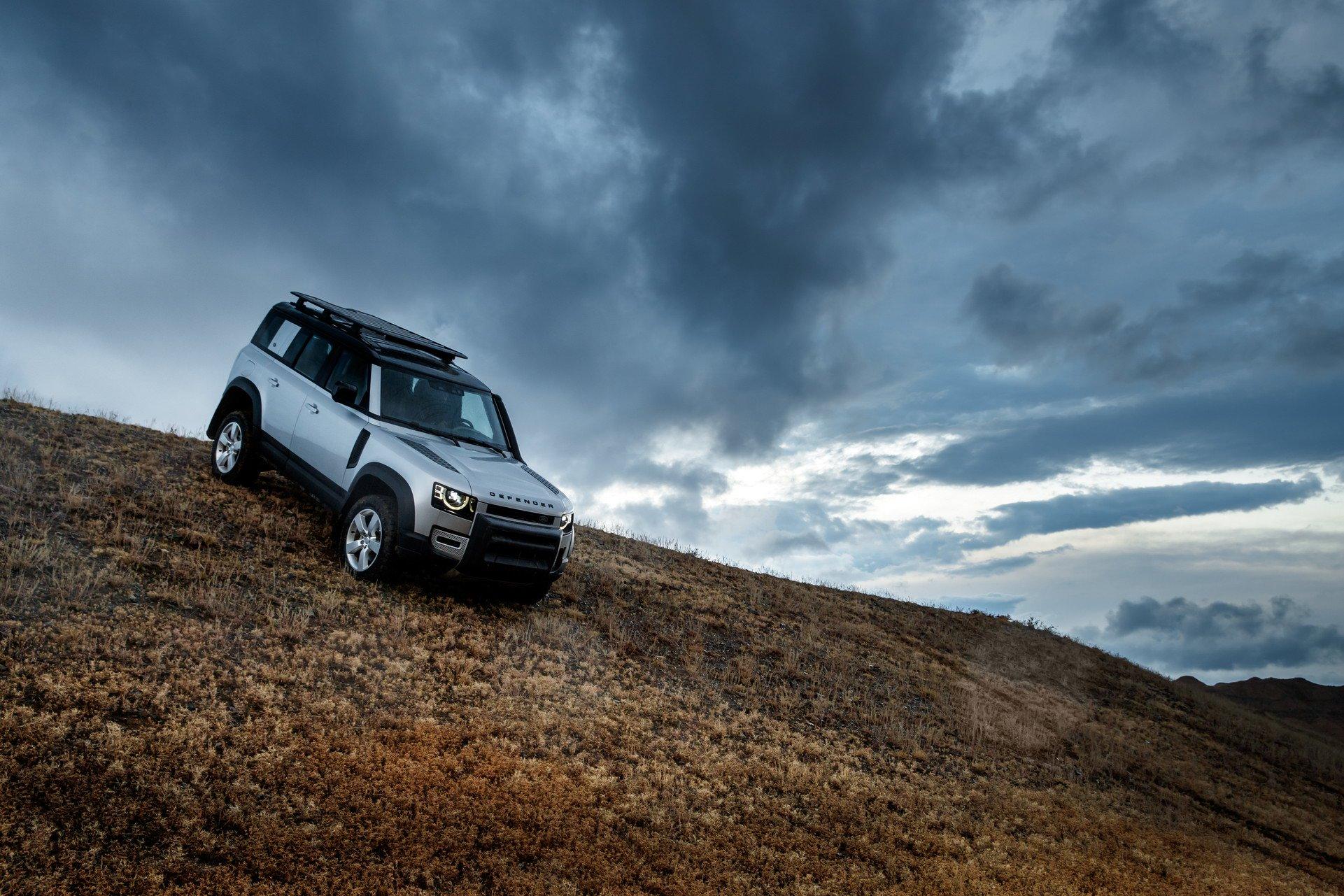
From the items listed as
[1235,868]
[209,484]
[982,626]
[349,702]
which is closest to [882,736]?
[1235,868]

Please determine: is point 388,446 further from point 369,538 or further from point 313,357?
point 313,357

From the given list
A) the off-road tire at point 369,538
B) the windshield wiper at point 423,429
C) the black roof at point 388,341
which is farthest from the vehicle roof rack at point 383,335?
the off-road tire at point 369,538

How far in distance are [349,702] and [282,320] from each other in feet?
22.1

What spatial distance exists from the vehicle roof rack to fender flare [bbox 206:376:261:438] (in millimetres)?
1349

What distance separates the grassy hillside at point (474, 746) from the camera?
4.32m

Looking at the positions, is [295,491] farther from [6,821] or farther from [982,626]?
[982,626]

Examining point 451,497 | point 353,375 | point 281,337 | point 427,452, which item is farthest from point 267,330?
point 451,497

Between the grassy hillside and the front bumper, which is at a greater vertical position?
the front bumper

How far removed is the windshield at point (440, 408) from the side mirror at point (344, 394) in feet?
1.17

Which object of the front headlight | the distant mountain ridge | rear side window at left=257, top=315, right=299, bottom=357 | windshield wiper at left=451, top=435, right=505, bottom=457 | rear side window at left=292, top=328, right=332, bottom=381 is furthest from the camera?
the distant mountain ridge

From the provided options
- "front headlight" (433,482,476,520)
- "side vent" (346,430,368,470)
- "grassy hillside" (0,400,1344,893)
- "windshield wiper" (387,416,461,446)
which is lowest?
"grassy hillside" (0,400,1344,893)

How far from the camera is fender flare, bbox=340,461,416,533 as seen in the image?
767 centimetres

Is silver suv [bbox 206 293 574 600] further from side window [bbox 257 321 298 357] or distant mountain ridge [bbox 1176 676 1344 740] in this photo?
distant mountain ridge [bbox 1176 676 1344 740]

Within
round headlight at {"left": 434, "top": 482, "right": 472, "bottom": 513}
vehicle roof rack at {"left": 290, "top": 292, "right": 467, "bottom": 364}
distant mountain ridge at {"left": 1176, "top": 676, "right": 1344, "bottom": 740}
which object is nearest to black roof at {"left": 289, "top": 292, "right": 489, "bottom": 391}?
vehicle roof rack at {"left": 290, "top": 292, "right": 467, "bottom": 364}
